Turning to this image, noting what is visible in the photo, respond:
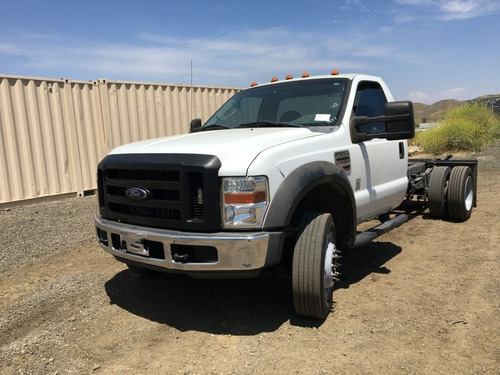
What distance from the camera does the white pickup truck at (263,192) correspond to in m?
2.78

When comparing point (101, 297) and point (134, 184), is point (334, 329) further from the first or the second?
point (101, 297)

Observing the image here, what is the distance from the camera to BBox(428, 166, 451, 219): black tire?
20.6ft

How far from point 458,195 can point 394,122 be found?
3.26 m

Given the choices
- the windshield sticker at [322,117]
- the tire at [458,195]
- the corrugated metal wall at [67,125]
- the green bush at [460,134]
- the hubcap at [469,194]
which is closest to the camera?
the windshield sticker at [322,117]

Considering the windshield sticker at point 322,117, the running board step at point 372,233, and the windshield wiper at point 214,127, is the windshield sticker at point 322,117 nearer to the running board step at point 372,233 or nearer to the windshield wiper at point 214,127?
the windshield wiper at point 214,127

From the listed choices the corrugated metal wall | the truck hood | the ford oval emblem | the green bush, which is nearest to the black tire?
the truck hood

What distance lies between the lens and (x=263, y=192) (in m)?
2.80

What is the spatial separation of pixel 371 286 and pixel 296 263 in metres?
1.26

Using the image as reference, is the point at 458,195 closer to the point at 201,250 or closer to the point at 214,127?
the point at 214,127

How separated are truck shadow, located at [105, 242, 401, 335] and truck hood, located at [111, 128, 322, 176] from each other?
1005 millimetres

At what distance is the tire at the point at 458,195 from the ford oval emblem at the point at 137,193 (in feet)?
16.2

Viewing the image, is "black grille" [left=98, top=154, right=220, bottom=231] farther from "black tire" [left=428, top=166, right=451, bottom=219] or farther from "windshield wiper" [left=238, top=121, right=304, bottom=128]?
"black tire" [left=428, top=166, right=451, bottom=219]

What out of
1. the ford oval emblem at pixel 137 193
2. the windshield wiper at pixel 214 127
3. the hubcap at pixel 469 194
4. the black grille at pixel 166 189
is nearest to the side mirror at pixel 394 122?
the windshield wiper at pixel 214 127

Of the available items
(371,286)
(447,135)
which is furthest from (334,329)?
(447,135)
